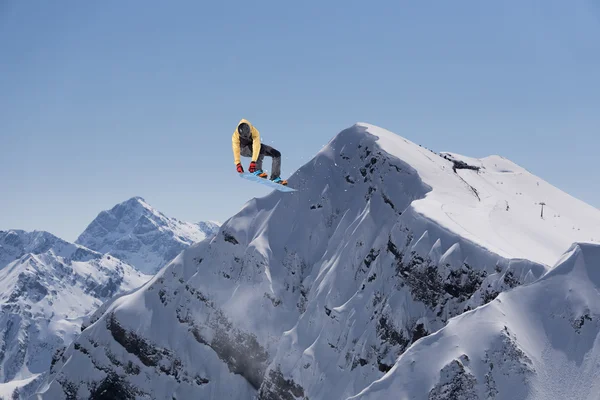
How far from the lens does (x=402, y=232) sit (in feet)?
248

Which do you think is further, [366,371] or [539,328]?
[366,371]

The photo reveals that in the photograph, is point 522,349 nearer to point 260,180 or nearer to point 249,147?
point 260,180

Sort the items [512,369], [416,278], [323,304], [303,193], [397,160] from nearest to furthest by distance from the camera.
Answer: [512,369] < [416,278] < [323,304] < [397,160] < [303,193]

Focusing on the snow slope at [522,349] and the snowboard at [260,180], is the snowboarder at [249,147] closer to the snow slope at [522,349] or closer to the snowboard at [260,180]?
the snowboard at [260,180]

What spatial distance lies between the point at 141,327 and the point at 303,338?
39.7 metres

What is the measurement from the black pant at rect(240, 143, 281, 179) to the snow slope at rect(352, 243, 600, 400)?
1734 centimetres

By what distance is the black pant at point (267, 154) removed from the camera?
3753cm

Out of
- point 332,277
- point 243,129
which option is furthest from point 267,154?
point 332,277

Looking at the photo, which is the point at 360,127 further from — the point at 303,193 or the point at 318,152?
the point at 303,193

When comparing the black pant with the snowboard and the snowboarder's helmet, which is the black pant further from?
the snowboarder's helmet

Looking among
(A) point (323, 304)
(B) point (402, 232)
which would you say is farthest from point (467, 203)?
(A) point (323, 304)

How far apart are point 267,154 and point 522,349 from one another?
73.8 feet

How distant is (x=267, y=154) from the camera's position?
39938 mm

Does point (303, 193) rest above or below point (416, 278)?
above
